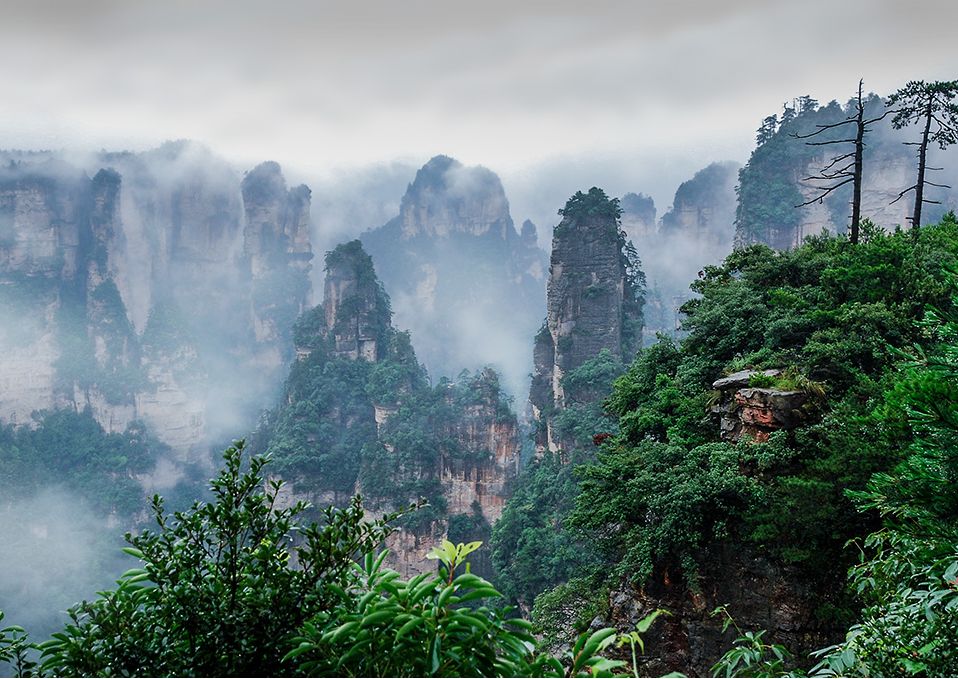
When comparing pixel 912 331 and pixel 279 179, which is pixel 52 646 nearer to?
pixel 912 331

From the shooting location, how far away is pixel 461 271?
206 ft

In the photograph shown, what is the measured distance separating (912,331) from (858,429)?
1.92 meters

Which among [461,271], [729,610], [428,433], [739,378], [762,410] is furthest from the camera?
[461,271]

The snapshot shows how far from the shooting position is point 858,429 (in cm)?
522

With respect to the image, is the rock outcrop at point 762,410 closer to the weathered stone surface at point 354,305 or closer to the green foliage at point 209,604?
the green foliage at point 209,604

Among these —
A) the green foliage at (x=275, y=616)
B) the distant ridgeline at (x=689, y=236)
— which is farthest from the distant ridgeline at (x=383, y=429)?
the distant ridgeline at (x=689, y=236)

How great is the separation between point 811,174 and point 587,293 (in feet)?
65.1

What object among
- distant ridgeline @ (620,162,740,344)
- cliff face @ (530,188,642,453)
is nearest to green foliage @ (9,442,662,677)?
cliff face @ (530,188,642,453)

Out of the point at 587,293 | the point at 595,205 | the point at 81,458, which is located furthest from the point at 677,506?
the point at 81,458

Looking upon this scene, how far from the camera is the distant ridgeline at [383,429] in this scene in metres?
25.1

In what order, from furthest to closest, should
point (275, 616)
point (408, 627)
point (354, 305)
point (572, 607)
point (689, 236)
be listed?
point (689, 236)
point (354, 305)
point (572, 607)
point (275, 616)
point (408, 627)

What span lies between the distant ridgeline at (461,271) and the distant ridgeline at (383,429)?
2608 centimetres

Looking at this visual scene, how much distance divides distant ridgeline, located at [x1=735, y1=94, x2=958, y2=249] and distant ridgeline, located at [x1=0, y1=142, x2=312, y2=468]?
34.5m

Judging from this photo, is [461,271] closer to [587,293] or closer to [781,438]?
[587,293]
